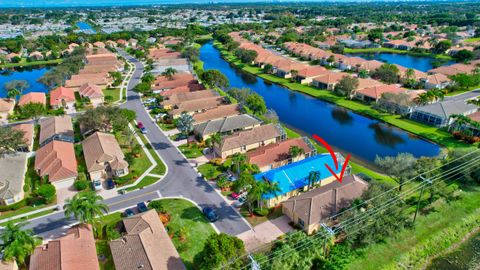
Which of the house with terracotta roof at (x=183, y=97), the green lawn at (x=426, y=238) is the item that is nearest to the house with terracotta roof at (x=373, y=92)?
the house with terracotta roof at (x=183, y=97)

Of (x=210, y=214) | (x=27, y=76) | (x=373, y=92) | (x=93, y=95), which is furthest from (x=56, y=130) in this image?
(x=27, y=76)

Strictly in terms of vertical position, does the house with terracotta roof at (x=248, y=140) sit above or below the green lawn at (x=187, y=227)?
above

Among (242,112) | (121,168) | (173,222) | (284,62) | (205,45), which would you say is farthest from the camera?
(205,45)

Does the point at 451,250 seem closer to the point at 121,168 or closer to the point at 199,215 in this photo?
Result: the point at 199,215

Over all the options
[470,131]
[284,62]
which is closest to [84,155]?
[470,131]

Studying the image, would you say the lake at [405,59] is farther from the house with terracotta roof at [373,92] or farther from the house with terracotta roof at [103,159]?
the house with terracotta roof at [103,159]
